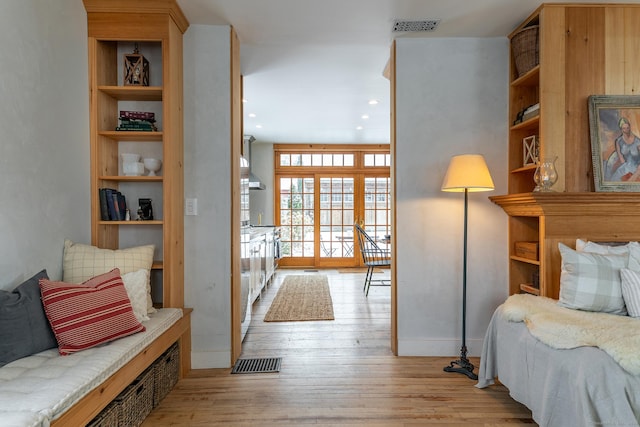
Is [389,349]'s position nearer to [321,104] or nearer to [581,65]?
[581,65]

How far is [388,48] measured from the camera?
301cm

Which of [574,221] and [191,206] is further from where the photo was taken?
[191,206]

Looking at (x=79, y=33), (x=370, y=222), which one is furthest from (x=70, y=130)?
(x=370, y=222)

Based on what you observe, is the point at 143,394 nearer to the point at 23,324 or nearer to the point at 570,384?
the point at 23,324

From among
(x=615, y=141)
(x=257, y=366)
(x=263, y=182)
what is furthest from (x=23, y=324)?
(x=263, y=182)

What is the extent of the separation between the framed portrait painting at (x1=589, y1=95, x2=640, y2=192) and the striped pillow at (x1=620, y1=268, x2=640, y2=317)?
2.05 feet

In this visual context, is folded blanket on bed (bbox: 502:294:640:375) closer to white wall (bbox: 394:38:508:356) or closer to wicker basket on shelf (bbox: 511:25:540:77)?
white wall (bbox: 394:38:508:356)

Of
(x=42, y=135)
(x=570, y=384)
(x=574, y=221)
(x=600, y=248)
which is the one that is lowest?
(x=570, y=384)

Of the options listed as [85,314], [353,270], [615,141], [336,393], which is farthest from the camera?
[353,270]

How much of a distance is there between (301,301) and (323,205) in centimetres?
304

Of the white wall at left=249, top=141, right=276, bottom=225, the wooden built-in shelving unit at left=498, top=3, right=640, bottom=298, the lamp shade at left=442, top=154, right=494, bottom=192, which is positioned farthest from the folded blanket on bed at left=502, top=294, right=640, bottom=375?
the white wall at left=249, top=141, right=276, bottom=225

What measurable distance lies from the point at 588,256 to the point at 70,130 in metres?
3.26

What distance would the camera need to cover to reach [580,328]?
174 centimetres

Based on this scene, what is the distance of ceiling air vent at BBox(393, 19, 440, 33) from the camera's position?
2.57m
